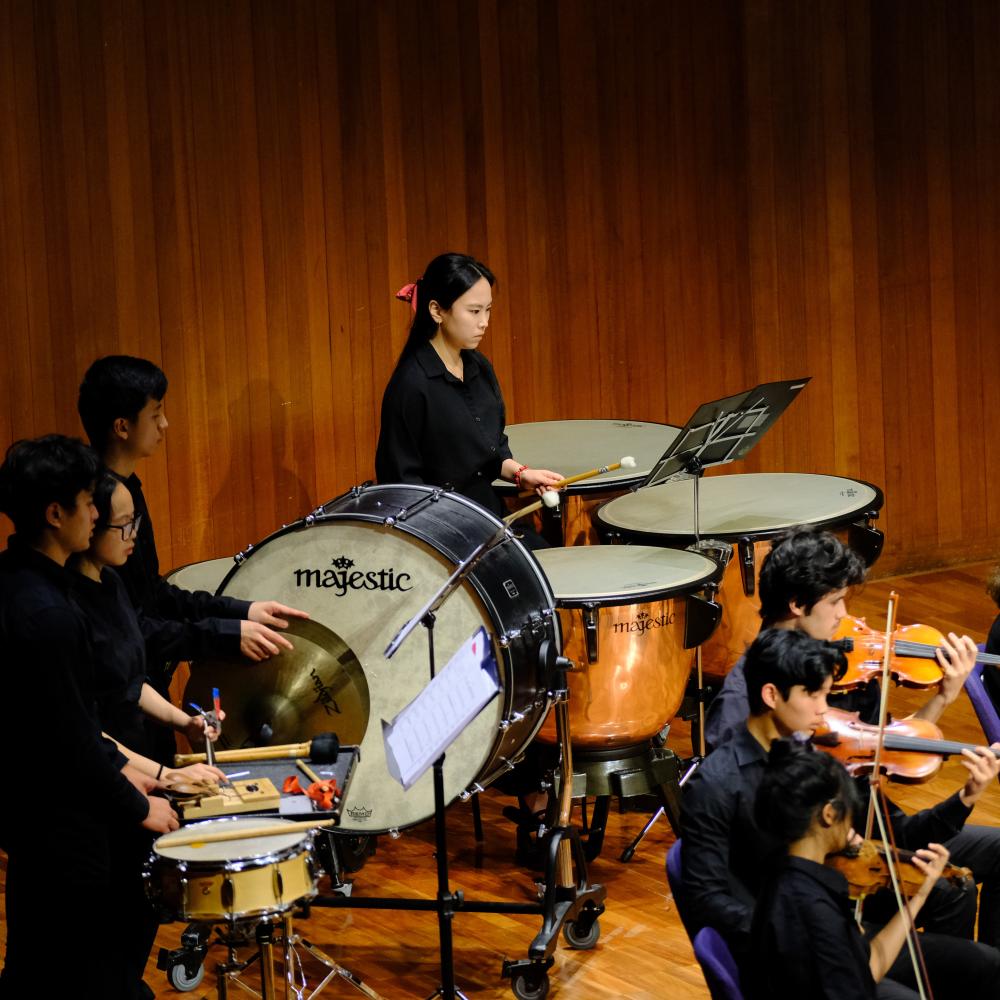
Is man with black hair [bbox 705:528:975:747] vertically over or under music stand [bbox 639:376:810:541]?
under

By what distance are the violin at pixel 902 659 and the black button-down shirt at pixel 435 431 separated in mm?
→ 1323

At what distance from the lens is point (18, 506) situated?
298 cm

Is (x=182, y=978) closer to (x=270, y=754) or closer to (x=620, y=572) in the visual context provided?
(x=270, y=754)

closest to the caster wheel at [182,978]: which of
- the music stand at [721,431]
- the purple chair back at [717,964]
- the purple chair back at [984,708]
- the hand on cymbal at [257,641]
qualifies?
the hand on cymbal at [257,641]

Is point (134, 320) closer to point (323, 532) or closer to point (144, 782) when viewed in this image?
point (323, 532)

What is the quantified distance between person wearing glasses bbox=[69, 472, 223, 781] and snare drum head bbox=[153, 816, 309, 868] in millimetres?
176

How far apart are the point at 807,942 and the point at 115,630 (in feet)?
4.88

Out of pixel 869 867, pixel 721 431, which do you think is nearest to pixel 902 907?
pixel 869 867

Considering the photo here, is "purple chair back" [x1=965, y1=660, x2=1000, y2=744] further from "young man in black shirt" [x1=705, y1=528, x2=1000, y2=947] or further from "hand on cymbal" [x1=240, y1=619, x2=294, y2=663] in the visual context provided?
"hand on cymbal" [x1=240, y1=619, x2=294, y2=663]

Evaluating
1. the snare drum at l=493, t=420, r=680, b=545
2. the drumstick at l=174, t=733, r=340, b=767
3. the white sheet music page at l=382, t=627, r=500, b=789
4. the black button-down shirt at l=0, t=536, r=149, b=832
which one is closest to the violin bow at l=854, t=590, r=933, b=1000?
the white sheet music page at l=382, t=627, r=500, b=789

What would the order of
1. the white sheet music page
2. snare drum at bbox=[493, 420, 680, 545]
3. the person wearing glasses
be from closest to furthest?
the white sheet music page, the person wearing glasses, snare drum at bbox=[493, 420, 680, 545]

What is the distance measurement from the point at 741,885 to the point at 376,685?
113 cm

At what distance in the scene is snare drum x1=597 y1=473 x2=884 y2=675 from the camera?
14.8ft

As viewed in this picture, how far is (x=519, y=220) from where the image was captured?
6.14m
